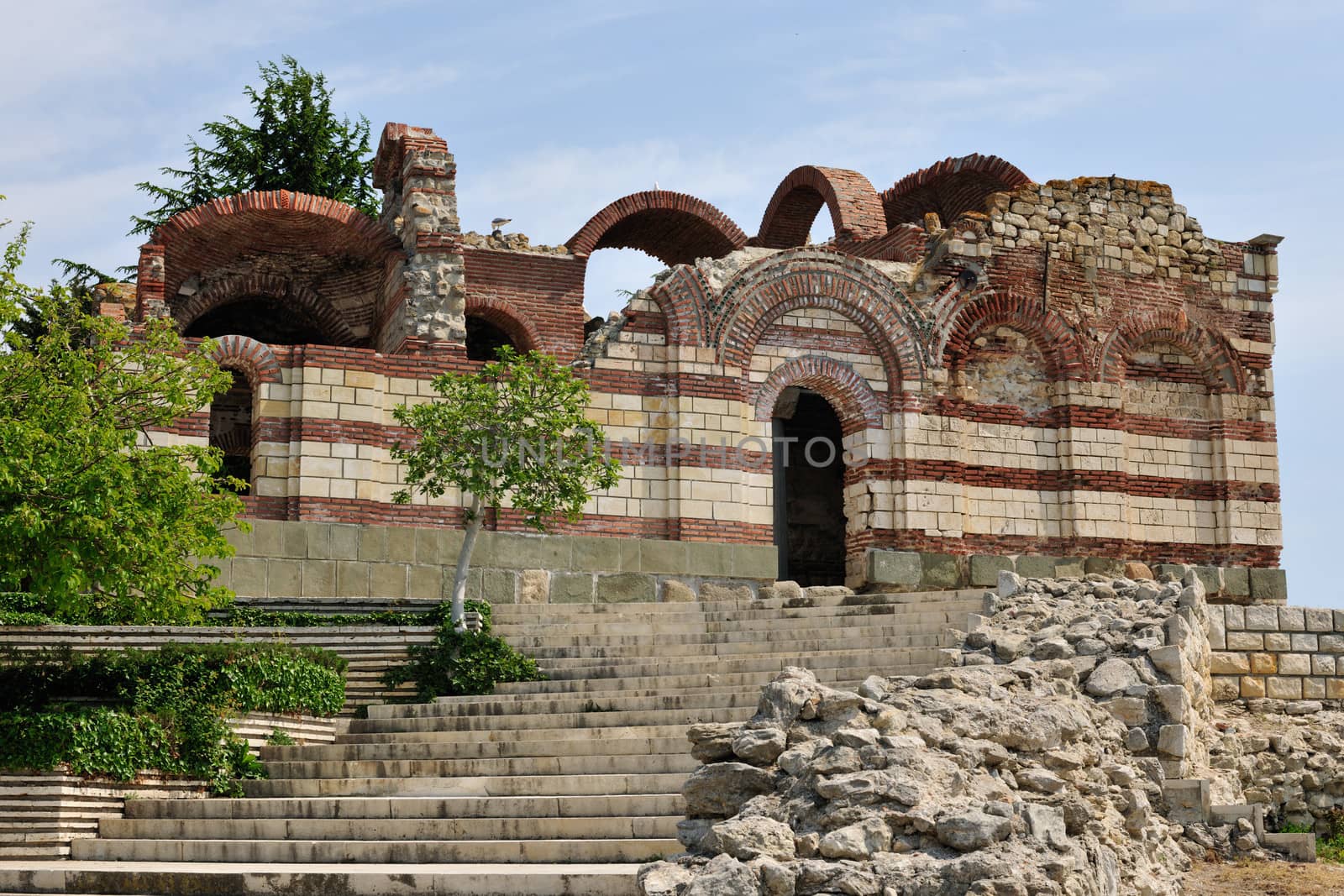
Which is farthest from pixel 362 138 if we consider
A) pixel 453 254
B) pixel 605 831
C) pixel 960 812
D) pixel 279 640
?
pixel 960 812

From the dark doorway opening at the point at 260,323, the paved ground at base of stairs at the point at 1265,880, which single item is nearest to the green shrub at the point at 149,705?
the paved ground at base of stairs at the point at 1265,880

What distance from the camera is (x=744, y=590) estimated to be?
1952 cm

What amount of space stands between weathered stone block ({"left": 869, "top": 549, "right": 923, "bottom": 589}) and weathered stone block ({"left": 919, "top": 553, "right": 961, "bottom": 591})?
0.25 ft

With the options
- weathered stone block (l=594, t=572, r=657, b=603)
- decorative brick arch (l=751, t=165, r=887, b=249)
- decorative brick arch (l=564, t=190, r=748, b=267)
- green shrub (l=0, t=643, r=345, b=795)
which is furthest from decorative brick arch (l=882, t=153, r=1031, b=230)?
green shrub (l=0, t=643, r=345, b=795)

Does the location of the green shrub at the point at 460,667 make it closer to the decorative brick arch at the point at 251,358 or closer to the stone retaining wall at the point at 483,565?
the stone retaining wall at the point at 483,565

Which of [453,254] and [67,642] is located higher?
[453,254]

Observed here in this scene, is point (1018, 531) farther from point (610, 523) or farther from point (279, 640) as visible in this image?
point (279, 640)

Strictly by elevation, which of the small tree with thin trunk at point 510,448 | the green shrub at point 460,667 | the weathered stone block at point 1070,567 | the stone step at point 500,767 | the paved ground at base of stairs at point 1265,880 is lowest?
the paved ground at base of stairs at point 1265,880

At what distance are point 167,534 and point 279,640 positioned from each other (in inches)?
68.4

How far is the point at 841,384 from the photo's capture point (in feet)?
70.7

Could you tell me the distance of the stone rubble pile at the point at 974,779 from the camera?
8.53m

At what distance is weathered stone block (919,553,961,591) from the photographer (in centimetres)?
2047

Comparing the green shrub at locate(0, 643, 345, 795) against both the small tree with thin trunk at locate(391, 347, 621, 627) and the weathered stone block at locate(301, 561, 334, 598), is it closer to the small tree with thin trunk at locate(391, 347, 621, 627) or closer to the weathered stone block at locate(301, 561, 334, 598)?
the small tree with thin trunk at locate(391, 347, 621, 627)

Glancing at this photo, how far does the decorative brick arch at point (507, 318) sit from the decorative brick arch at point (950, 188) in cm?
A: 591
